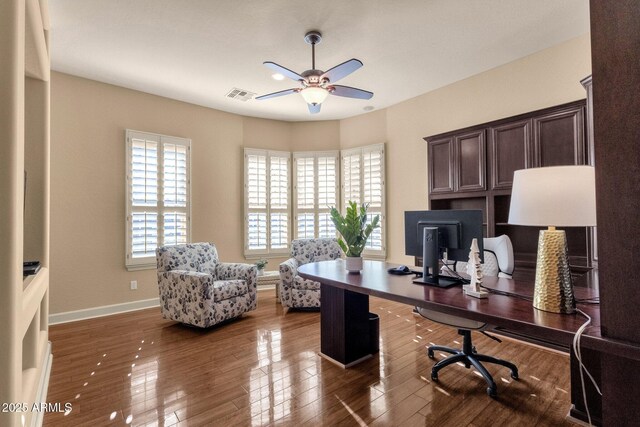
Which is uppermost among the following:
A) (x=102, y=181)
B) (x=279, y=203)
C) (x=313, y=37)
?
→ (x=313, y=37)

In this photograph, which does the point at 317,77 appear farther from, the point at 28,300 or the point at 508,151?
the point at 28,300

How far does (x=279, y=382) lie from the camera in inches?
94.7

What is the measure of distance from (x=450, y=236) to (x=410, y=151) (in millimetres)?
3157

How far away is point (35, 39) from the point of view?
6.48 ft

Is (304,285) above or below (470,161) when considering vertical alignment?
below

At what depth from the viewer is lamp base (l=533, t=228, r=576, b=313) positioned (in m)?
1.43

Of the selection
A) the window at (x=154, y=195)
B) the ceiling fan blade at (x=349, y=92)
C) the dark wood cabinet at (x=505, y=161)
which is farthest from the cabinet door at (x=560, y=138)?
the window at (x=154, y=195)

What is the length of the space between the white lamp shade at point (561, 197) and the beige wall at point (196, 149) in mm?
2557

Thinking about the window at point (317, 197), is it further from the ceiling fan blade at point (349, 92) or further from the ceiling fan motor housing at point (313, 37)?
the ceiling fan motor housing at point (313, 37)

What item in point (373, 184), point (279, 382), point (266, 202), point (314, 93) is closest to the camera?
point (279, 382)

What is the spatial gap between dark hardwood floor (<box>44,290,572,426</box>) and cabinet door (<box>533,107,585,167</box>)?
1.83 meters

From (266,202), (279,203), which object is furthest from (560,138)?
(266,202)

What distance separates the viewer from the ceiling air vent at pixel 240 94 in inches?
175

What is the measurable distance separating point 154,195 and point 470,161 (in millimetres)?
4279
